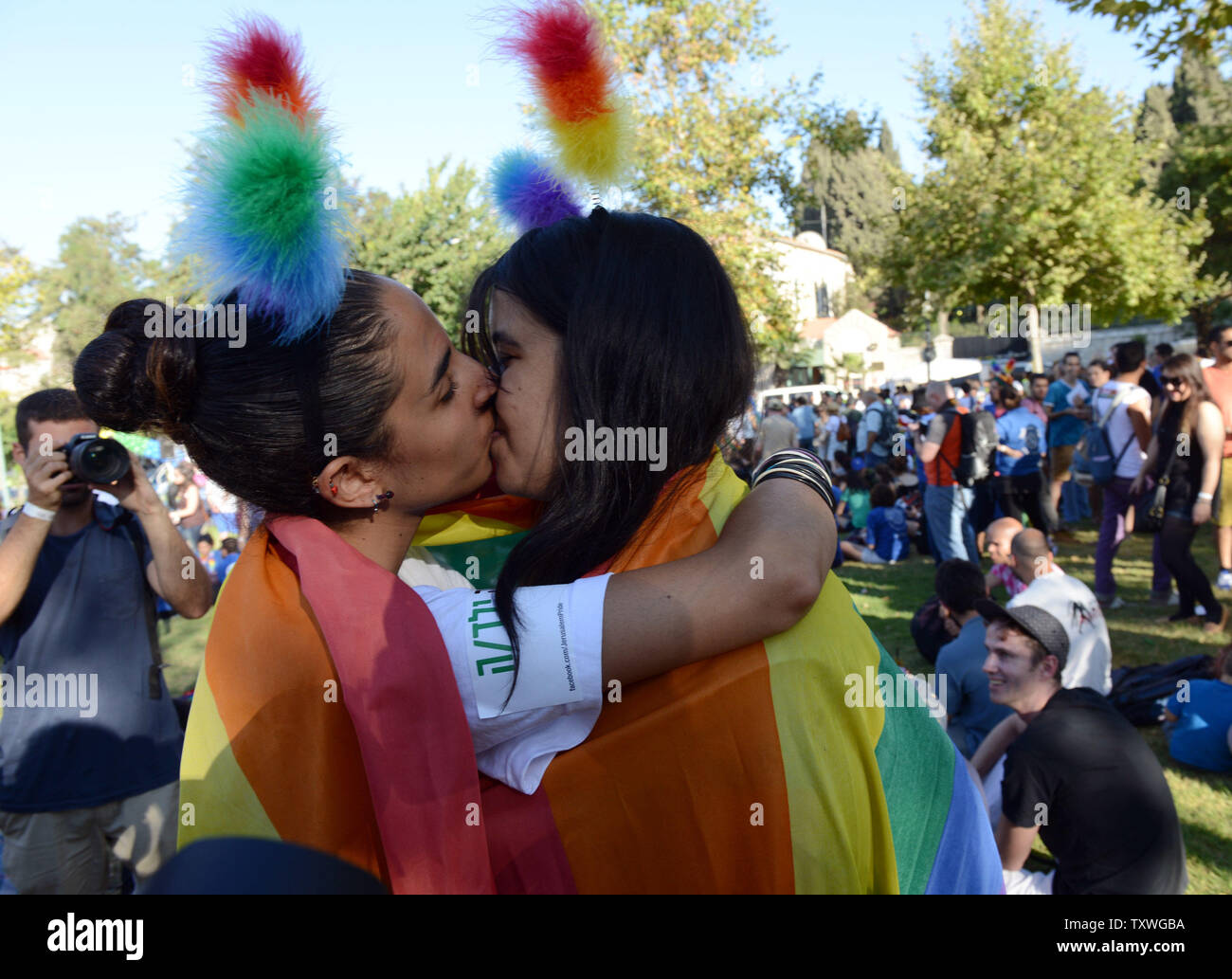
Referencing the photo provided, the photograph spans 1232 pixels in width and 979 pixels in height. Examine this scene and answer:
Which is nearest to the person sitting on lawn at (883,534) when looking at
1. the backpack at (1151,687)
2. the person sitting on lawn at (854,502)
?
the person sitting on lawn at (854,502)

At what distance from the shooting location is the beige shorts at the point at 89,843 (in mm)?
3240

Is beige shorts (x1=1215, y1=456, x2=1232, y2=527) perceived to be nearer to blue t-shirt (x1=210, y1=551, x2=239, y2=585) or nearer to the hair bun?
the hair bun

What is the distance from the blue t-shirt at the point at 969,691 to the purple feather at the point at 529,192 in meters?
3.89

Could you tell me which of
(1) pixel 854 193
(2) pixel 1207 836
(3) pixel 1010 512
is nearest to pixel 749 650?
(2) pixel 1207 836

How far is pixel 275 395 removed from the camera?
4.70ft

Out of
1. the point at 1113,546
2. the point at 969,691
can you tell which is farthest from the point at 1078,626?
the point at 1113,546

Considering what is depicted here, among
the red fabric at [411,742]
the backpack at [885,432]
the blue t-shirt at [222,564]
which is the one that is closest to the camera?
the red fabric at [411,742]

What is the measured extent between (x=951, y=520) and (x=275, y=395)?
7.99 meters

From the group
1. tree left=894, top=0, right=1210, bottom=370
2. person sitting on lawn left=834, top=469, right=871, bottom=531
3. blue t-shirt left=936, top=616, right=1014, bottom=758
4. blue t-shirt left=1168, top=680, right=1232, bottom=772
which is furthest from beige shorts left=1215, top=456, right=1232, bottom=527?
tree left=894, top=0, right=1210, bottom=370

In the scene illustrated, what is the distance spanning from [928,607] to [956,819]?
17.4ft

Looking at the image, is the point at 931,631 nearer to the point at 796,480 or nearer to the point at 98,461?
the point at 796,480

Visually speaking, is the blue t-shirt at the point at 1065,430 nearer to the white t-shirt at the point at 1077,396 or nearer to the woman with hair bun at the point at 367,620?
the white t-shirt at the point at 1077,396

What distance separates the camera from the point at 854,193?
5188 centimetres
